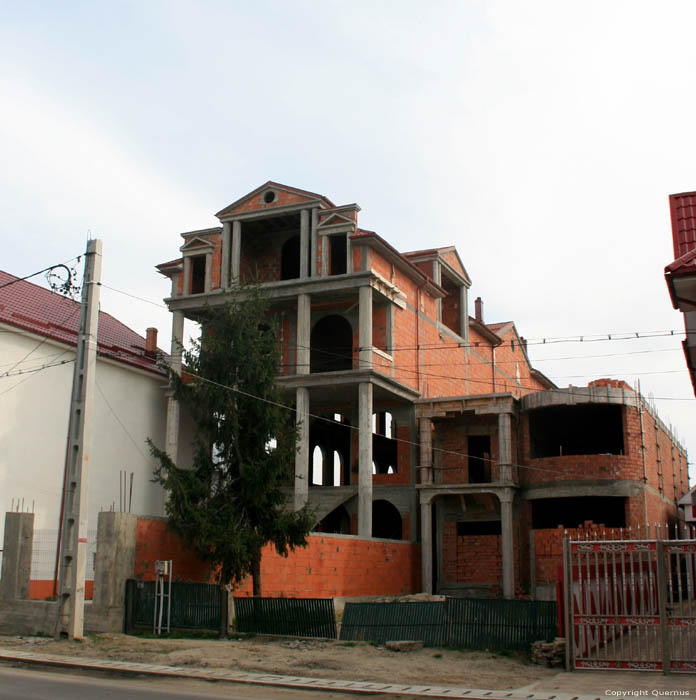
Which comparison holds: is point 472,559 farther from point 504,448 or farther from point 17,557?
point 17,557

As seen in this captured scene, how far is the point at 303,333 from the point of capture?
107 ft

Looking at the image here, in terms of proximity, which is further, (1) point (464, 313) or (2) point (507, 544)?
(1) point (464, 313)

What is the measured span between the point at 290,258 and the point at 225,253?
348 cm

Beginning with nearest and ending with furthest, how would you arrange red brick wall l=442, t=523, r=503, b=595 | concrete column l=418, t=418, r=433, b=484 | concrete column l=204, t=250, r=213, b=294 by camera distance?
red brick wall l=442, t=523, r=503, b=595
concrete column l=418, t=418, r=433, b=484
concrete column l=204, t=250, r=213, b=294

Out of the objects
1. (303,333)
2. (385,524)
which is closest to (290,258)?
(303,333)

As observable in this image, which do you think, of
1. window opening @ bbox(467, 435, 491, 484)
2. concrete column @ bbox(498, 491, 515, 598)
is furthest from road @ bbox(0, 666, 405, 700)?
window opening @ bbox(467, 435, 491, 484)

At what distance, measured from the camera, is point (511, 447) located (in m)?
32.0

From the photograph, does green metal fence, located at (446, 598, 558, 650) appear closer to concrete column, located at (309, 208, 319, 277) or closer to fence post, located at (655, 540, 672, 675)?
fence post, located at (655, 540, 672, 675)

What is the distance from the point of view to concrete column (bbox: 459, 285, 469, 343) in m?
40.2

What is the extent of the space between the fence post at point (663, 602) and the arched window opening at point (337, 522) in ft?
88.3

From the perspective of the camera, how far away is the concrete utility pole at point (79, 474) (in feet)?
59.2

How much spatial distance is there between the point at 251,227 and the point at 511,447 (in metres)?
14.0

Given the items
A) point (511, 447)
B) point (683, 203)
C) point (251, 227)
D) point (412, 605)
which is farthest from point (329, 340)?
point (683, 203)

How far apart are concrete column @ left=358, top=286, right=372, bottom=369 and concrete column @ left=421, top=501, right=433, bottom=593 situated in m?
5.86
